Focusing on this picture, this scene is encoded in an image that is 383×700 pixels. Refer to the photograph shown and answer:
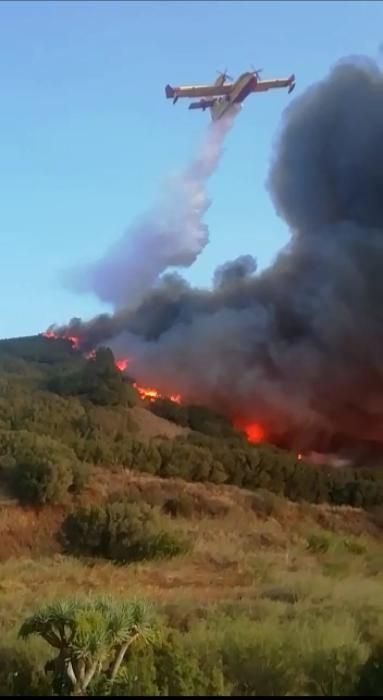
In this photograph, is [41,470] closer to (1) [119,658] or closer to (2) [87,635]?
(2) [87,635]

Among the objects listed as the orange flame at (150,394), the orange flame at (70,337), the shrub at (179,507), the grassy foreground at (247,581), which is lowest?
the grassy foreground at (247,581)

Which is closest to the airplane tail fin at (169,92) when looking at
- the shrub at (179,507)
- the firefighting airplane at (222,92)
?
the firefighting airplane at (222,92)

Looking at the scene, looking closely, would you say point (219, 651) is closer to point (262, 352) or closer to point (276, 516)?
point (276, 516)

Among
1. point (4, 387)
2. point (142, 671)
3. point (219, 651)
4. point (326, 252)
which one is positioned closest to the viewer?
point (142, 671)

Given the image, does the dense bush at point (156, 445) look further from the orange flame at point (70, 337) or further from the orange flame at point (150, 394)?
the orange flame at point (70, 337)

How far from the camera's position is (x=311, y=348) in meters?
38.6

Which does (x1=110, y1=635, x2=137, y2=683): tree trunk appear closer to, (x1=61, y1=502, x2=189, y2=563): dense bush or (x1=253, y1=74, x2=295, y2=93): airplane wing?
(x1=61, y1=502, x2=189, y2=563): dense bush

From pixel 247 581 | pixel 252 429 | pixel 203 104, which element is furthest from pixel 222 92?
pixel 247 581

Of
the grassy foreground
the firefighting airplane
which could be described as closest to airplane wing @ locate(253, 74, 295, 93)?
the firefighting airplane

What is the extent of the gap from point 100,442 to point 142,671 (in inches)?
783

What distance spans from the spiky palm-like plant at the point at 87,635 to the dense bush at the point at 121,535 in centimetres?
1039

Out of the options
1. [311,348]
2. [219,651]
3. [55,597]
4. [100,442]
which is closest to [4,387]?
[100,442]

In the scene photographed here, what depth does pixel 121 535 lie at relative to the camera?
21859 mm

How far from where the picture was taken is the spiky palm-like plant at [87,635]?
1010 cm
